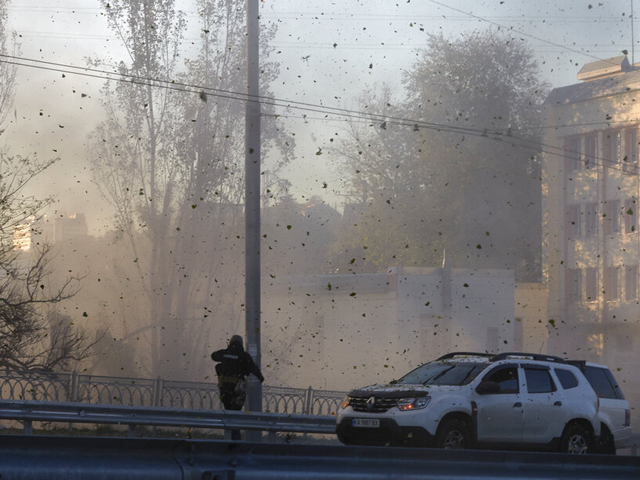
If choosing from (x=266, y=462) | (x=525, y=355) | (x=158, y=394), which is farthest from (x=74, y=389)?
(x=266, y=462)

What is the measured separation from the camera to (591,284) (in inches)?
1761

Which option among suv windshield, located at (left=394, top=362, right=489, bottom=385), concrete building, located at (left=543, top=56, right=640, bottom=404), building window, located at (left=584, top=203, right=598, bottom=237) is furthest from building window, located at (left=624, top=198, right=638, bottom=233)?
suv windshield, located at (left=394, top=362, right=489, bottom=385)

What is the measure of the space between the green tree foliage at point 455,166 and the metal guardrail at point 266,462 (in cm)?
3683

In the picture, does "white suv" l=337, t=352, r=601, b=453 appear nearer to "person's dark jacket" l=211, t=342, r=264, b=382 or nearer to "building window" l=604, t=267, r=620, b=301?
"person's dark jacket" l=211, t=342, r=264, b=382

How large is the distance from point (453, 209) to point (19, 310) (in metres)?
30.5

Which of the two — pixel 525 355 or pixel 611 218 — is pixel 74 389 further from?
pixel 611 218

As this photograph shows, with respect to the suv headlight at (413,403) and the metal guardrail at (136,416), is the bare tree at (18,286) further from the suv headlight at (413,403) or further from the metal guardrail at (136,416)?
the suv headlight at (413,403)

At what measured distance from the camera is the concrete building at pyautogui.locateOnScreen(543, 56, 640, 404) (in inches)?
1647

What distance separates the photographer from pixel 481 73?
150 ft

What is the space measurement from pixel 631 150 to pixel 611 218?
3502 mm

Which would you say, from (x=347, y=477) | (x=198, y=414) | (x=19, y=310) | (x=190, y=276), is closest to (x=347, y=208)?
(x=190, y=276)

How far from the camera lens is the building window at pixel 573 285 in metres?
45.2

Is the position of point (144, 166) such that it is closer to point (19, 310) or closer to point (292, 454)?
point (19, 310)

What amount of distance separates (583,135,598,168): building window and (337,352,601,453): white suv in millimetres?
33663
